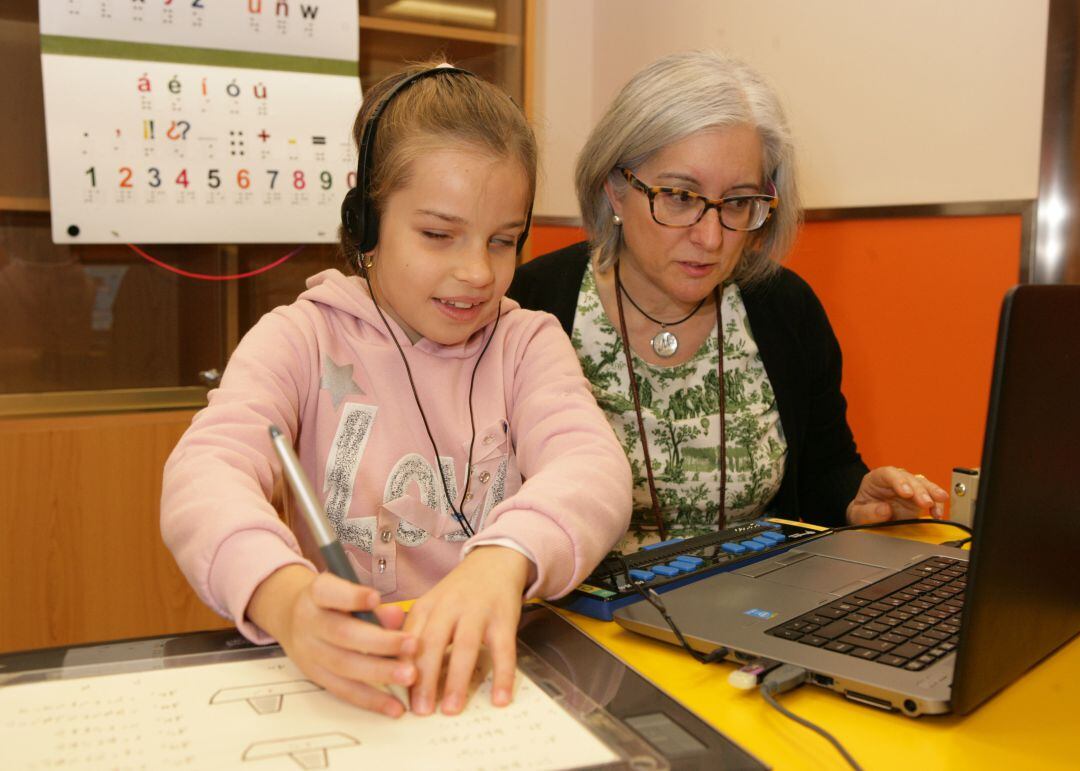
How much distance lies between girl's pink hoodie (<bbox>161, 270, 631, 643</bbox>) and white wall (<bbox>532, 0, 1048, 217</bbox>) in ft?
1.56

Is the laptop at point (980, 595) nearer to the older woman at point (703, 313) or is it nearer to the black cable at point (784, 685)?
the black cable at point (784, 685)

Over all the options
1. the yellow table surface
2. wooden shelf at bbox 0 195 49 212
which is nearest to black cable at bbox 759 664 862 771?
the yellow table surface

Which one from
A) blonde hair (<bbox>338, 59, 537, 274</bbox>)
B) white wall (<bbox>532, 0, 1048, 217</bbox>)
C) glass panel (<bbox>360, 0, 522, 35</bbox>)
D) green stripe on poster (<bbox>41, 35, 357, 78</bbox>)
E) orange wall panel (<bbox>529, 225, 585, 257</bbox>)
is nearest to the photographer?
blonde hair (<bbox>338, 59, 537, 274</bbox>)

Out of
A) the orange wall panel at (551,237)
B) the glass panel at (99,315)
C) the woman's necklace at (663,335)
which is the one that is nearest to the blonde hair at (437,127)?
the woman's necklace at (663,335)

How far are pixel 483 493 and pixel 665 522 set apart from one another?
13.4 inches

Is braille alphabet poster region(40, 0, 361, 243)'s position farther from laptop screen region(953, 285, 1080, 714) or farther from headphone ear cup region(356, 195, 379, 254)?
laptop screen region(953, 285, 1080, 714)

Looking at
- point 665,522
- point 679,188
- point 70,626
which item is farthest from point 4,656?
point 70,626

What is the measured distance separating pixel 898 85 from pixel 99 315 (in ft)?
5.50

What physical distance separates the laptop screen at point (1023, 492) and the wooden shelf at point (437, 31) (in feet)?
6.12

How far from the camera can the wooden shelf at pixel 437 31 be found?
6.95 ft

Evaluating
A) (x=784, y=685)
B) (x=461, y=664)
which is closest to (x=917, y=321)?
(x=784, y=685)

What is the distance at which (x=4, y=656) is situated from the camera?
616 mm

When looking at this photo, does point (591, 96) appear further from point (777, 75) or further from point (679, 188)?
point (679, 188)

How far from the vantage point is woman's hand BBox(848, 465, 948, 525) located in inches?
42.2
